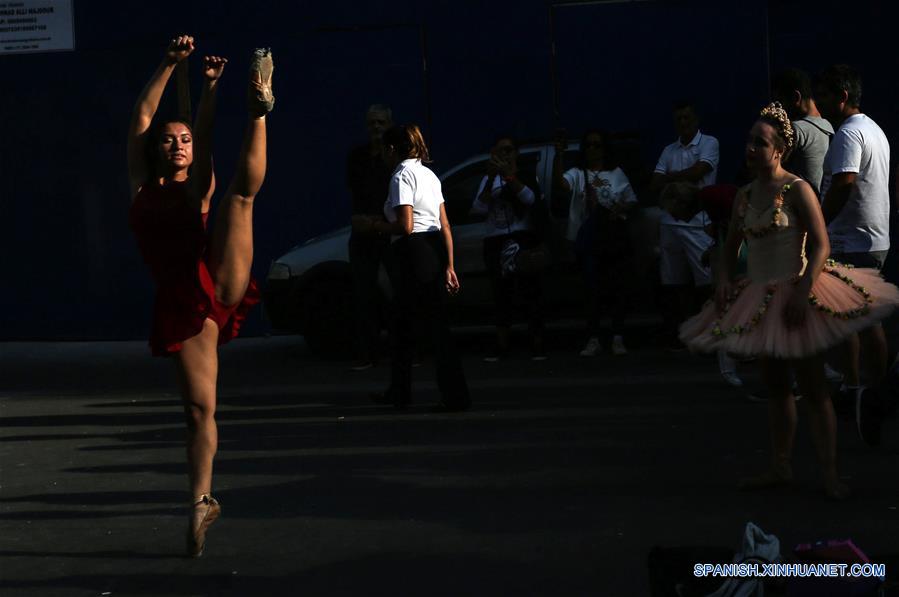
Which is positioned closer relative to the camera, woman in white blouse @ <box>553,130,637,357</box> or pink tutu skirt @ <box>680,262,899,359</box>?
pink tutu skirt @ <box>680,262,899,359</box>

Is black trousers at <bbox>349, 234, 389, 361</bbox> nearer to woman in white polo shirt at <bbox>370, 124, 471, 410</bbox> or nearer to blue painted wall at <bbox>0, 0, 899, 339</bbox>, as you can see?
woman in white polo shirt at <bbox>370, 124, 471, 410</bbox>

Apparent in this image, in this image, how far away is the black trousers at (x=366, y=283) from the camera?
12.4 m

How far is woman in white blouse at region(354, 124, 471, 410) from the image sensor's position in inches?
389

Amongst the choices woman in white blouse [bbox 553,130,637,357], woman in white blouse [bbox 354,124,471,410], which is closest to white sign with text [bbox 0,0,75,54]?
woman in white blouse [bbox 553,130,637,357]

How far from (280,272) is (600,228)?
300cm

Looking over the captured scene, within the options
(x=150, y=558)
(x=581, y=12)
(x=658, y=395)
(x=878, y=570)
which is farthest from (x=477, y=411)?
(x=581, y=12)

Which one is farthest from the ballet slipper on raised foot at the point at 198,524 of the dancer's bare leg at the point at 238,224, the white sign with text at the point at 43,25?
the white sign with text at the point at 43,25

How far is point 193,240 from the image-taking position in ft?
20.9

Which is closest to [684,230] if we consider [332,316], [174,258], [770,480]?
[332,316]

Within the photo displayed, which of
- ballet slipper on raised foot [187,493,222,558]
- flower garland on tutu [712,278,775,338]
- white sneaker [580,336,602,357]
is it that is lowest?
white sneaker [580,336,602,357]

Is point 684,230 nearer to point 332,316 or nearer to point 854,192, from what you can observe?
point 332,316

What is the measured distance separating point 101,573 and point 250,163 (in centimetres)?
179

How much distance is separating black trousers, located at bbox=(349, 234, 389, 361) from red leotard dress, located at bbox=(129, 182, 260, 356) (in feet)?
19.0

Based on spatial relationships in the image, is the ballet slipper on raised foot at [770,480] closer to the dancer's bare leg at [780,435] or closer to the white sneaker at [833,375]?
the dancer's bare leg at [780,435]
